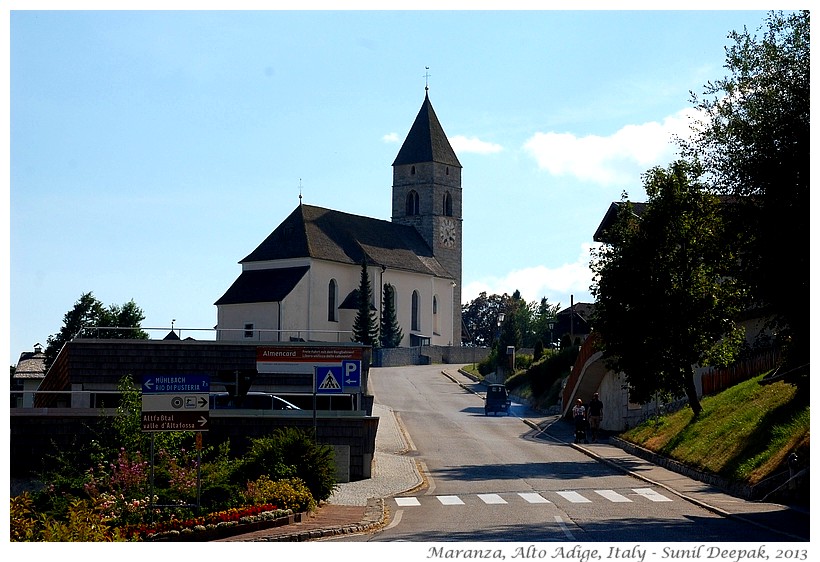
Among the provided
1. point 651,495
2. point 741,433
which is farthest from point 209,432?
point 741,433

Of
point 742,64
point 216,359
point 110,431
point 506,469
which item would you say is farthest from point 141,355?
point 742,64

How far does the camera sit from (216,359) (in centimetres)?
3431

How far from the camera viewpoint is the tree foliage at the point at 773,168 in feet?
60.5

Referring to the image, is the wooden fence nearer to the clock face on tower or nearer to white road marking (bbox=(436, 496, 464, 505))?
white road marking (bbox=(436, 496, 464, 505))

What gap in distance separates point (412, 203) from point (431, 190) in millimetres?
2444

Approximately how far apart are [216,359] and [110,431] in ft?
30.4

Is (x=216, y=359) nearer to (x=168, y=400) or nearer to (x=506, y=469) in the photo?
(x=506, y=469)

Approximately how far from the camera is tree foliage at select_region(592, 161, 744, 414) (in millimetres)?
32688

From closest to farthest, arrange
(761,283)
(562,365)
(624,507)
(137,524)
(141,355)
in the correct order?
(137,524) → (761,283) → (624,507) → (141,355) → (562,365)

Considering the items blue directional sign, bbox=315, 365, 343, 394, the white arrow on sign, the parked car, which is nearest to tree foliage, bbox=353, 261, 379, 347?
the parked car

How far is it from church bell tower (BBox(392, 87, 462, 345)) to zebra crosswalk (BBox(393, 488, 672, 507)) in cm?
8392

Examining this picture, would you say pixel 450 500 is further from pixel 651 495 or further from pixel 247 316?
pixel 247 316

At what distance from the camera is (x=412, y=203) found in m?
111

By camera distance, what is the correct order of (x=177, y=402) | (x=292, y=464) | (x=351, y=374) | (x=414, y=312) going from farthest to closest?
(x=414, y=312) < (x=351, y=374) < (x=292, y=464) < (x=177, y=402)
